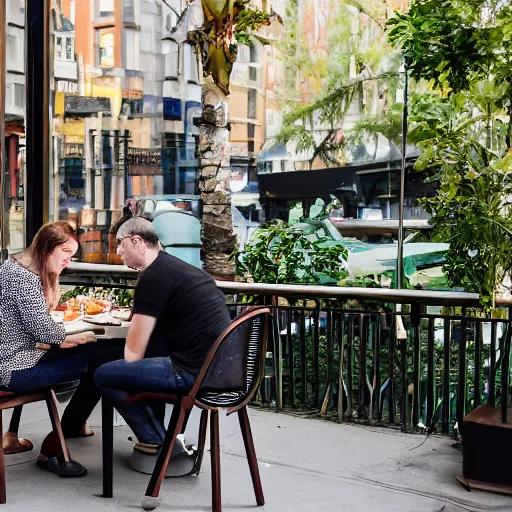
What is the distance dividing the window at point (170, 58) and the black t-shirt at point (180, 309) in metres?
3.48

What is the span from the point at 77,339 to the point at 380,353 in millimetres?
2396

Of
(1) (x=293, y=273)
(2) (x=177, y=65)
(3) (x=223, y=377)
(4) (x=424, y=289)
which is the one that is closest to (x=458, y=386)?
(4) (x=424, y=289)

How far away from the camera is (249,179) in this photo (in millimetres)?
6934

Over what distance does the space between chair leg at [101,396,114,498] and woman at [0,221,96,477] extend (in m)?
0.36

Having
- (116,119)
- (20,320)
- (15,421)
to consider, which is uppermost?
(116,119)

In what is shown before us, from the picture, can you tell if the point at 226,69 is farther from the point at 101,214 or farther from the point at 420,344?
the point at 420,344

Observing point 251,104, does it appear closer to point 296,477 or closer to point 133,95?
point 133,95

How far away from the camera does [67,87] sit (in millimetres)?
7758

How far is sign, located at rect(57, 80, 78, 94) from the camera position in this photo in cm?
773

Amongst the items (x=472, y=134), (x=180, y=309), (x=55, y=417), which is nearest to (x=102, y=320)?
(x=55, y=417)

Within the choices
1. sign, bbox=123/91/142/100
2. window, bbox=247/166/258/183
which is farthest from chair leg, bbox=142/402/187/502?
sign, bbox=123/91/142/100

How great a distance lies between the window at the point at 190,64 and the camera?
7078mm

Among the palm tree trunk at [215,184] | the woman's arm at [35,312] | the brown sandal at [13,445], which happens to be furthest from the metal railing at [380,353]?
the woman's arm at [35,312]

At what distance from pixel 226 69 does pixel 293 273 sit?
1768 mm
